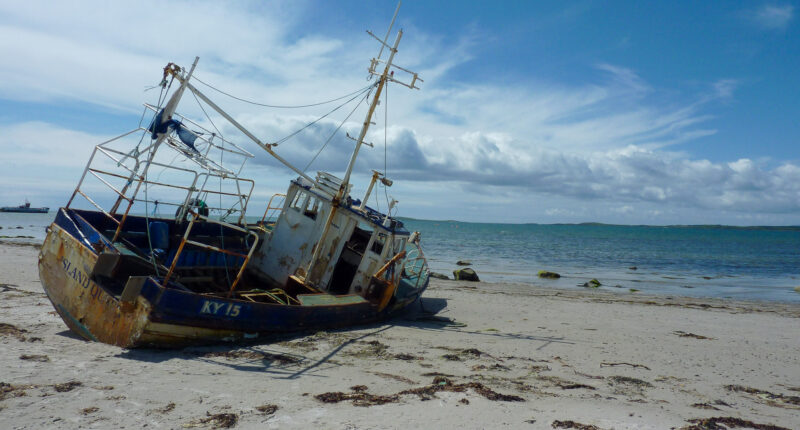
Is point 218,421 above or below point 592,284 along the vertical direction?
below

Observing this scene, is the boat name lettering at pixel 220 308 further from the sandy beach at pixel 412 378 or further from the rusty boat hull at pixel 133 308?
the sandy beach at pixel 412 378

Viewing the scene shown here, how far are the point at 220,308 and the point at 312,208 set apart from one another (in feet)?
13.9

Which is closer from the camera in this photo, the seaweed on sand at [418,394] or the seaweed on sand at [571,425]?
the seaweed on sand at [571,425]

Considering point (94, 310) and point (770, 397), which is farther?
point (94, 310)

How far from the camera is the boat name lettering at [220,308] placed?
827cm

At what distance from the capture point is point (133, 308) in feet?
25.6

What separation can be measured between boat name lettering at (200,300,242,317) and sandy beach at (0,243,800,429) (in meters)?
0.66

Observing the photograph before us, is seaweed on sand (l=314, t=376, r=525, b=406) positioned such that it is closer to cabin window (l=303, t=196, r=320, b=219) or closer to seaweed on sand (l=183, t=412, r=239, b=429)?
seaweed on sand (l=183, t=412, r=239, b=429)

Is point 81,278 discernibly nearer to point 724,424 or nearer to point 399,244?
point 399,244

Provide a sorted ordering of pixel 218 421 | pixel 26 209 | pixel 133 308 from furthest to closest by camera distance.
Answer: pixel 26 209
pixel 133 308
pixel 218 421

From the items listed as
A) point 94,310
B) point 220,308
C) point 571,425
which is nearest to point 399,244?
point 220,308

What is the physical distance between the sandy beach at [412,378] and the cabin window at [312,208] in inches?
129

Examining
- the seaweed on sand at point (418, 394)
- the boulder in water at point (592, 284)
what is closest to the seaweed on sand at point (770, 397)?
the seaweed on sand at point (418, 394)

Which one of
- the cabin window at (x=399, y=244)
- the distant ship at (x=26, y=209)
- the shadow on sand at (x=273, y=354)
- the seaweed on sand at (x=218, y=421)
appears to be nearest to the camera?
the seaweed on sand at (x=218, y=421)
